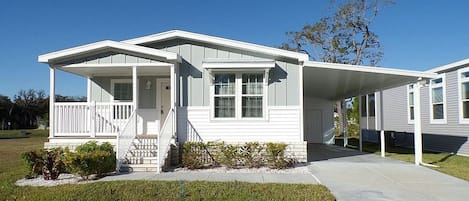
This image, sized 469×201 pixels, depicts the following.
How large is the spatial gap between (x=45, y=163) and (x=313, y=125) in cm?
1504

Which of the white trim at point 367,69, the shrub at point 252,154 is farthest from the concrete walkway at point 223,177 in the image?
the white trim at point 367,69

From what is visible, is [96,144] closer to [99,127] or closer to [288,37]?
[99,127]

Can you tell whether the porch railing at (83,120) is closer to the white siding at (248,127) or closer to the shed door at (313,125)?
the white siding at (248,127)

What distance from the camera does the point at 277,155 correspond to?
954cm

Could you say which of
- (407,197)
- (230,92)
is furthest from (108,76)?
(407,197)

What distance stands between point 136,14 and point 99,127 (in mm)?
9177

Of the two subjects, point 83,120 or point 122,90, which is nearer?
point 83,120

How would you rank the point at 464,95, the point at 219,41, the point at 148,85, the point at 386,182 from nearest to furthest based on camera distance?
the point at 386,182 → the point at 219,41 → the point at 148,85 → the point at 464,95

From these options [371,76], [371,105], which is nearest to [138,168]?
[371,76]

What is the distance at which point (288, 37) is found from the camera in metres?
31.1

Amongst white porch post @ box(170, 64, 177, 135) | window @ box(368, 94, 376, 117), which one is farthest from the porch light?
window @ box(368, 94, 376, 117)

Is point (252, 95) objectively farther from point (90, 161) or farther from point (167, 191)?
point (90, 161)

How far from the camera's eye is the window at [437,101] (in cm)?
1448

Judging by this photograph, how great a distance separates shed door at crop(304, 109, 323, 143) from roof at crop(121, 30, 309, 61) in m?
10.5
